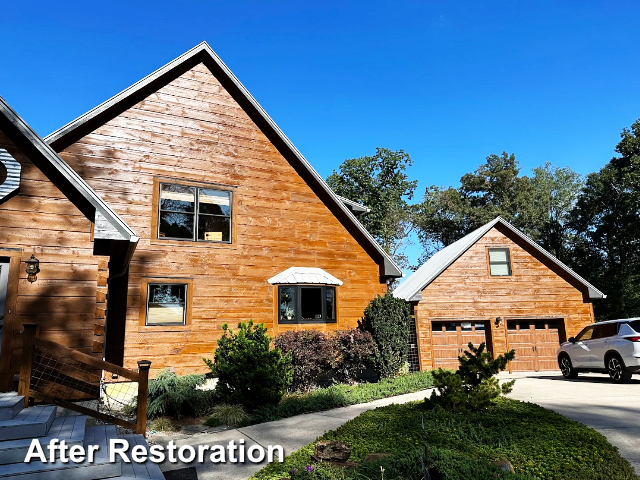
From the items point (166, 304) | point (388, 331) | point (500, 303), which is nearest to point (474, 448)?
point (388, 331)

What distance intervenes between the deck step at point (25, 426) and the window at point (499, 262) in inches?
671

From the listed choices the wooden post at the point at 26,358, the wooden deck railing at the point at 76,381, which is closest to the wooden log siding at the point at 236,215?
the wooden deck railing at the point at 76,381

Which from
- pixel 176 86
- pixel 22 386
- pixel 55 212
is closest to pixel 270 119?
pixel 176 86

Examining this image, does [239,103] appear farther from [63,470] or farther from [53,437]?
[63,470]

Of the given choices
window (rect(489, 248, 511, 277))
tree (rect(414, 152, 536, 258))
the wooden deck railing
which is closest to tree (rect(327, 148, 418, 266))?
tree (rect(414, 152, 536, 258))

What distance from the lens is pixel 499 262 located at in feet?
61.1

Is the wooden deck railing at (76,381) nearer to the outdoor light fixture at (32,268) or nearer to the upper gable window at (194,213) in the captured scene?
the outdoor light fixture at (32,268)

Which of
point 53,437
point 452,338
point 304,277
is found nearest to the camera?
point 53,437

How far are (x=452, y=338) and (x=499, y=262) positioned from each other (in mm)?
4074

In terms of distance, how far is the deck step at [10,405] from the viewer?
570 centimetres

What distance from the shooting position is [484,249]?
60.8ft

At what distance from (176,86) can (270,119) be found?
9.58 ft

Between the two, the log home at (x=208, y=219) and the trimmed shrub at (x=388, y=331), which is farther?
the trimmed shrub at (x=388, y=331)

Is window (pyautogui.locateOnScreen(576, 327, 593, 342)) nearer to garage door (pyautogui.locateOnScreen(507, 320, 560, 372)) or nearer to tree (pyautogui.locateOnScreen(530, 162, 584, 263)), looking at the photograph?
garage door (pyautogui.locateOnScreen(507, 320, 560, 372))
